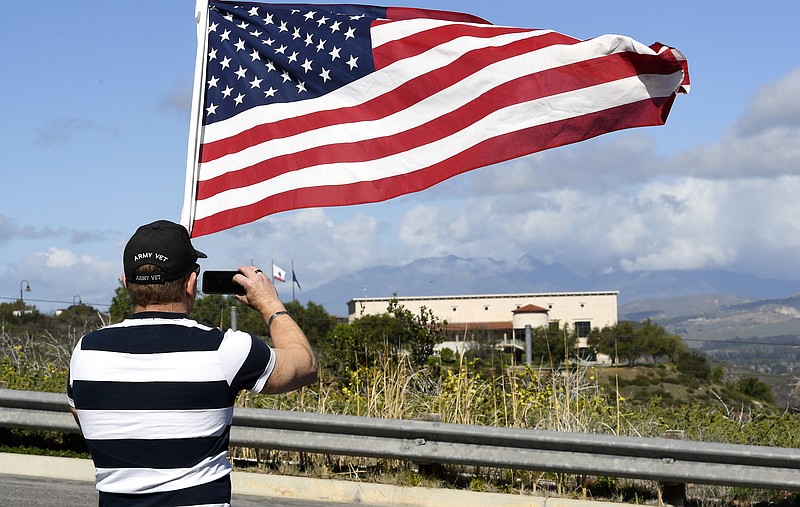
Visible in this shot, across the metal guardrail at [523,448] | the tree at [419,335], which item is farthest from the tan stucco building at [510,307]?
the metal guardrail at [523,448]

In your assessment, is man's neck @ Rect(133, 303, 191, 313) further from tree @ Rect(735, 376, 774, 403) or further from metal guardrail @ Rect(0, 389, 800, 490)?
tree @ Rect(735, 376, 774, 403)

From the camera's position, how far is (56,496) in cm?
800

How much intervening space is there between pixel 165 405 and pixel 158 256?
0.47m

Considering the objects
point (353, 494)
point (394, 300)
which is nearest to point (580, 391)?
point (353, 494)

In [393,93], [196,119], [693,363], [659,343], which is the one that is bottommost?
[693,363]

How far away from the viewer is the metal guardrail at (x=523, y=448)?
24.5 feet

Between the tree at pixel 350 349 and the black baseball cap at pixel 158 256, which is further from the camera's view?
the tree at pixel 350 349

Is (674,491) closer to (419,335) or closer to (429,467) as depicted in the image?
(429,467)

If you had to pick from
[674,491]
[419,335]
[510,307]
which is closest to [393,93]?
[674,491]

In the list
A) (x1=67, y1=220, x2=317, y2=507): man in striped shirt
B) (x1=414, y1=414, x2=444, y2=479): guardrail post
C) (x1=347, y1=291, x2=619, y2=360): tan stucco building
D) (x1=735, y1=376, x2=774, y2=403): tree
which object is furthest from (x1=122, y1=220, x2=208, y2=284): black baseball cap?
(x1=347, y1=291, x2=619, y2=360): tan stucco building

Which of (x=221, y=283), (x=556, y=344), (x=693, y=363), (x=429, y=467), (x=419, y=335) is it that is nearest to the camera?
(x=221, y=283)

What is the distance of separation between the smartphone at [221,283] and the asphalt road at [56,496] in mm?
4555

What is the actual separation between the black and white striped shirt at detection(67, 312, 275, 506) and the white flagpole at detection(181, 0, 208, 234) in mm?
3162

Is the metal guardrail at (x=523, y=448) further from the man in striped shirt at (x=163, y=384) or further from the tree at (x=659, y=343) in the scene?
the tree at (x=659, y=343)
